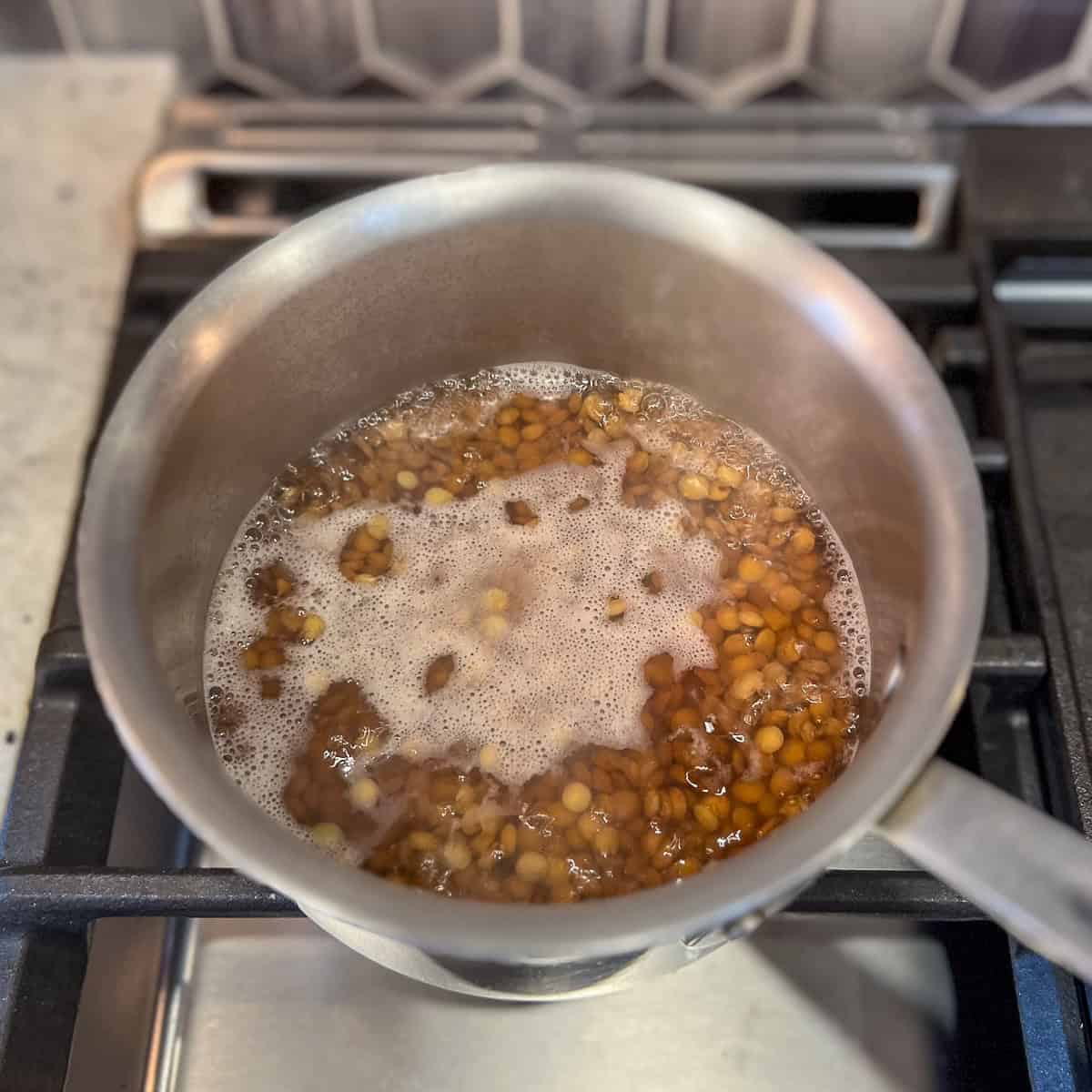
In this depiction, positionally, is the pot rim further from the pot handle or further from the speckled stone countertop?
the speckled stone countertop

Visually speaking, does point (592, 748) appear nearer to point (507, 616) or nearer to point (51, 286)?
point (507, 616)

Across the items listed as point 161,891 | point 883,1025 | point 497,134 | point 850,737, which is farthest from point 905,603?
point 497,134

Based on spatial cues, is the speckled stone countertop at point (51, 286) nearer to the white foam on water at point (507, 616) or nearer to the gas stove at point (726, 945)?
the gas stove at point (726, 945)

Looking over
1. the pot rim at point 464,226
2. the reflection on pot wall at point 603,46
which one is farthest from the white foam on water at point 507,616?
the reflection on pot wall at point 603,46

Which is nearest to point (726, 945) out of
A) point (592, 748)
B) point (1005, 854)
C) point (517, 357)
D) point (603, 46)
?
point (592, 748)

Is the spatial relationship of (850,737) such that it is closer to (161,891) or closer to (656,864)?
(656,864)
